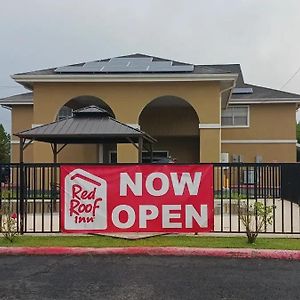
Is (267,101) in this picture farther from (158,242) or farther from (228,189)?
(158,242)

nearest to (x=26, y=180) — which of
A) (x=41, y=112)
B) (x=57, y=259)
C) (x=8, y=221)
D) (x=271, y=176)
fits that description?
(x=8, y=221)

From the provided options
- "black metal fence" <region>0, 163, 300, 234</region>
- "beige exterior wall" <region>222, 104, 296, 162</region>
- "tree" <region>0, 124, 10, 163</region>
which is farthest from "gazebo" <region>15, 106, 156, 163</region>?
"tree" <region>0, 124, 10, 163</region>

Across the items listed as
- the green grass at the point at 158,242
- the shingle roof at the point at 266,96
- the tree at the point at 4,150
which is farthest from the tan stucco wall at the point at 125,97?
the tree at the point at 4,150

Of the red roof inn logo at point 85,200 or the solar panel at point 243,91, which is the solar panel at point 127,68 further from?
the red roof inn logo at point 85,200

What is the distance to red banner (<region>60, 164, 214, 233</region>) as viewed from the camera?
400 inches

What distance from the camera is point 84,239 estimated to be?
10.1 m

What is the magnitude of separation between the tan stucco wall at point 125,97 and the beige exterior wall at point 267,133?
997 cm

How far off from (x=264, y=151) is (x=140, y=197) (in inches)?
897

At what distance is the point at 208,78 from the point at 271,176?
32.3 feet

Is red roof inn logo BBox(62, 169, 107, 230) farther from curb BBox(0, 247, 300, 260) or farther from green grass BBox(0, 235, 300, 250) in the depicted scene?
curb BBox(0, 247, 300, 260)

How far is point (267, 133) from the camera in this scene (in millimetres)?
31578

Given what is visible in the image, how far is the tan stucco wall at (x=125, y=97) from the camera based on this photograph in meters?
22.2

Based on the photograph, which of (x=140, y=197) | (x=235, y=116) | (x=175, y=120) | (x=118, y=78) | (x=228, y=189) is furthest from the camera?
(x=235, y=116)

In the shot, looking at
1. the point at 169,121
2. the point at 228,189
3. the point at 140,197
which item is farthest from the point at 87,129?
the point at 169,121
